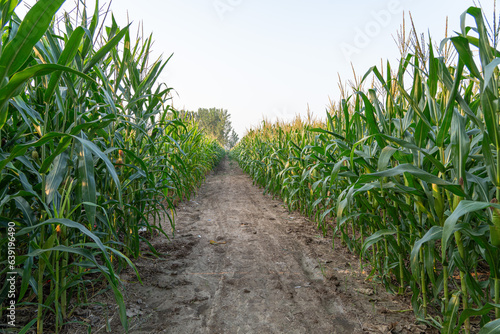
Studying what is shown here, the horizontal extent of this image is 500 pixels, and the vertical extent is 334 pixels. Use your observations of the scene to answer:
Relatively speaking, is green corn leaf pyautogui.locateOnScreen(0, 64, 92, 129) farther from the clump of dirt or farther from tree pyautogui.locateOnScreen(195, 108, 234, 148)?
tree pyautogui.locateOnScreen(195, 108, 234, 148)

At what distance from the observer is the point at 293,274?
2.28m

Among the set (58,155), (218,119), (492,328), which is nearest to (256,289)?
(492,328)

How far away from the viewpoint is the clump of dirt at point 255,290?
1.61m

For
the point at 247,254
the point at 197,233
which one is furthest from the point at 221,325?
the point at 197,233

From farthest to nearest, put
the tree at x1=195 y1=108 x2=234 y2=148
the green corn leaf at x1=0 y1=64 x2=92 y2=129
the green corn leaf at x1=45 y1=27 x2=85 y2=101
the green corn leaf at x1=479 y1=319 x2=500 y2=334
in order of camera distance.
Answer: the tree at x1=195 y1=108 x2=234 y2=148, the green corn leaf at x1=45 y1=27 x2=85 y2=101, the green corn leaf at x1=479 y1=319 x2=500 y2=334, the green corn leaf at x1=0 y1=64 x2=92 y2=129

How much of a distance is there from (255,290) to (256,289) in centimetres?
2

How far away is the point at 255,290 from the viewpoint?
6.62ft

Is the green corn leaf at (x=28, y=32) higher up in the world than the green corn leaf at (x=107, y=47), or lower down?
lower down

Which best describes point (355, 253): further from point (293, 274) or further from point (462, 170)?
point (462, 170)

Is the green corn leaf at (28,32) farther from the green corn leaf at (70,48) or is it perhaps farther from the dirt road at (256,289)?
the dirt road at (256,289)

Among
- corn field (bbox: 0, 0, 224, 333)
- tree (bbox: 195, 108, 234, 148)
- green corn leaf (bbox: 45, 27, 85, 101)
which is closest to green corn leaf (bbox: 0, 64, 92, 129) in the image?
corn field (bbox: 0, 0, 224, 333)

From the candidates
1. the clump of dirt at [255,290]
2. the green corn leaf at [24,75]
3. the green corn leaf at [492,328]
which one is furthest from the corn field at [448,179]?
the green corn leaf at [24,75]

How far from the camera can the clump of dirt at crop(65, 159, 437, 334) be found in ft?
5.29

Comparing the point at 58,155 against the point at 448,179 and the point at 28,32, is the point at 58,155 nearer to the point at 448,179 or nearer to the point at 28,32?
the point at 28,32
